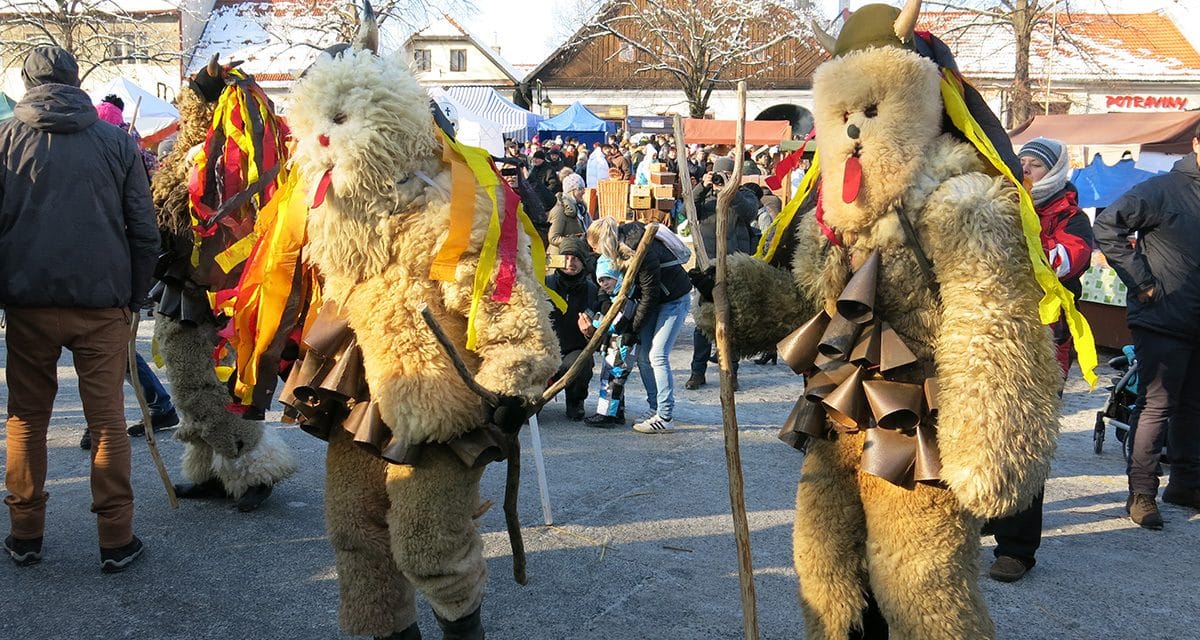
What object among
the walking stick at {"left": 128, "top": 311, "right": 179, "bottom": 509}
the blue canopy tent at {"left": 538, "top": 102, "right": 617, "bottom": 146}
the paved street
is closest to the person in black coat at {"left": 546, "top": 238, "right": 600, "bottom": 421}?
the paved street

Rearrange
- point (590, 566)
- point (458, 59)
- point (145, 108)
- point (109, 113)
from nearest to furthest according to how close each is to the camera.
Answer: point (590, 566) < point (109, 113) < point (145, 108) < point (458, 59)

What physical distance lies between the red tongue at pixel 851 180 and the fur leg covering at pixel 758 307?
1.31 feet

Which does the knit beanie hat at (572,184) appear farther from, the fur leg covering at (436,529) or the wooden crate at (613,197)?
the fur leg covering at (436,529)

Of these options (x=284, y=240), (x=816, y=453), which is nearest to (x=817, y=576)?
(x=816, y=453)

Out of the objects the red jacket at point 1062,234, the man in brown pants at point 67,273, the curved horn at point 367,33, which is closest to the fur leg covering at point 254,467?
the man in brown pants at point 67,273

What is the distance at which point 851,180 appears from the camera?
2.61m

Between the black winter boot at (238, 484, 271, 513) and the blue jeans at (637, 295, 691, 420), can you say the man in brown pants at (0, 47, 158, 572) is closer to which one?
the black winter boot at (238, 484, 271, 513)

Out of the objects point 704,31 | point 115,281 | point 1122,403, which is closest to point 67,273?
point 115,281

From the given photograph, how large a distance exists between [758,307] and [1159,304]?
307 cm

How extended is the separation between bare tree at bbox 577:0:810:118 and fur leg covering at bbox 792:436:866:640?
30418 millimetres

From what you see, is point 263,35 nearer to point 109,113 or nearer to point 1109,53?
point 1109,53

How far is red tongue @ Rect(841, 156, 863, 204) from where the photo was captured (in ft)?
8.50

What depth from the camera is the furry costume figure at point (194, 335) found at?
14.7ft

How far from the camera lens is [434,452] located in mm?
2863
